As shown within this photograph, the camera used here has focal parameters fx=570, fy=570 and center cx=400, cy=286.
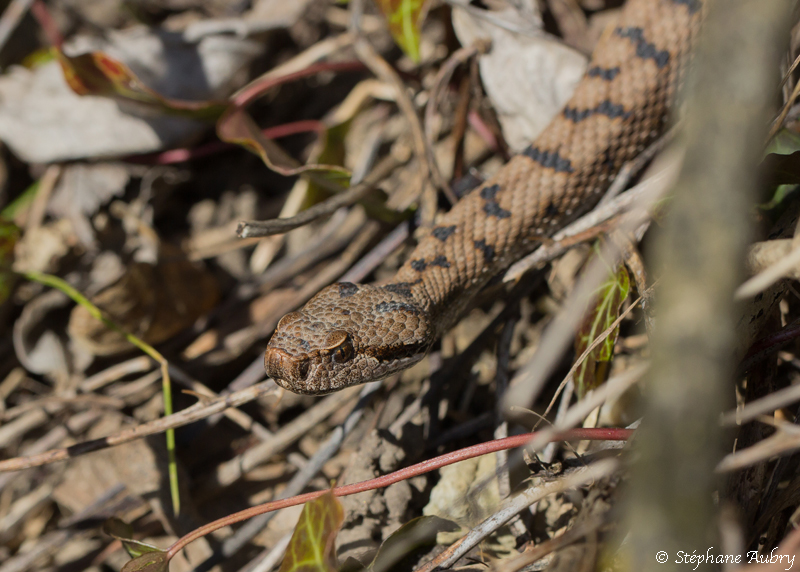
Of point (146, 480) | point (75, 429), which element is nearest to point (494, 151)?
point (146, 480)

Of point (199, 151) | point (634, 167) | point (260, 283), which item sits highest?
point (199, 151)

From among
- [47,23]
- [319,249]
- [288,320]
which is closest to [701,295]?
[288,320]

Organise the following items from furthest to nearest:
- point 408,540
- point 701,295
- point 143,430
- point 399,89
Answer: point 399,89 < point 143,430 < point 408,540 < point 701,295

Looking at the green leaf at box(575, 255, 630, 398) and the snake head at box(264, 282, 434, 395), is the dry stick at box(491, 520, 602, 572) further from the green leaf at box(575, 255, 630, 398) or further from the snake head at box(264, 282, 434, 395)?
the snake head at box(264, 282, 434, 395)

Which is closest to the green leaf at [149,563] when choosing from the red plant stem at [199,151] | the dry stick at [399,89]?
the dry stick at [399,89]

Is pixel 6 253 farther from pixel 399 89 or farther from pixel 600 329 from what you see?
pixel 600 329

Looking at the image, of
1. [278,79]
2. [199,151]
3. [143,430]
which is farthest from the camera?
[199,151]

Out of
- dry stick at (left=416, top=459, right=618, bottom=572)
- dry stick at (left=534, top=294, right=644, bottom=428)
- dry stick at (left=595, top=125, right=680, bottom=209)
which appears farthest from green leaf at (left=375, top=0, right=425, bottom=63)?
dry stick at (left=416, top=459, right=618, bottom=572)
